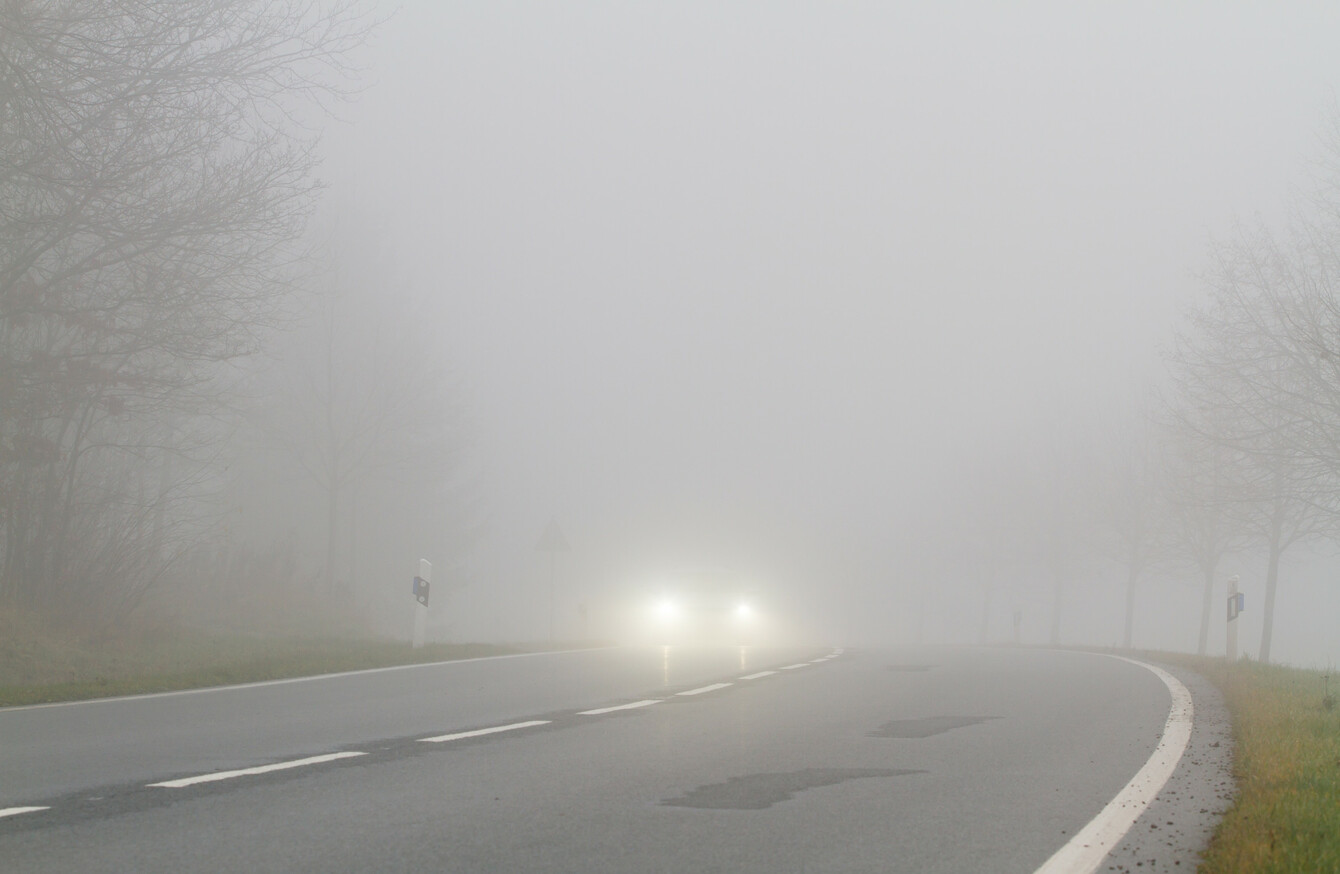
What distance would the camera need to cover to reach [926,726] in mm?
8547

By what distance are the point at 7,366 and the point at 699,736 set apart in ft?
34.8

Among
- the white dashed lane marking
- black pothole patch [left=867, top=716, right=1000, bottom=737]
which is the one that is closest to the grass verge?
the white dashed lane marking

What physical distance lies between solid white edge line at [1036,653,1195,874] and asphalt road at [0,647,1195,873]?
0.27 ft

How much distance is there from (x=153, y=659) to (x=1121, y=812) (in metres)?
11.9

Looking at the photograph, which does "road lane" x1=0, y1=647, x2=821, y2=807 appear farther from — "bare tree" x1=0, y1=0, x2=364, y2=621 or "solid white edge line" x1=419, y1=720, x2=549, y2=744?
"bare tree" x1=0, y1=0, x2=364, y2=621

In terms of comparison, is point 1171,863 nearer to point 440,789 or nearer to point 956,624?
point 440,789

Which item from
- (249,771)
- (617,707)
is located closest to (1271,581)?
(617,707)

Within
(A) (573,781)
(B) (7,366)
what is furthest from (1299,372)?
(B) (7,366)

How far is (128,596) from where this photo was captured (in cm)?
1634

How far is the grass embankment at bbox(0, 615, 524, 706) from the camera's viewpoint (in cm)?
1075

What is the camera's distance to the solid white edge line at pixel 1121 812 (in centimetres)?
427

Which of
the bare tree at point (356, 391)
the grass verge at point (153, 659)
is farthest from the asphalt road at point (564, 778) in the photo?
the bare tree at point (356, 391)

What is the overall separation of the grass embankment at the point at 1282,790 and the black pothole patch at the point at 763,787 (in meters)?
1.80

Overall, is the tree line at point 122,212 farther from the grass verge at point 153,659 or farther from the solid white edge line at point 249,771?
the solid white edge line at point 249,771
